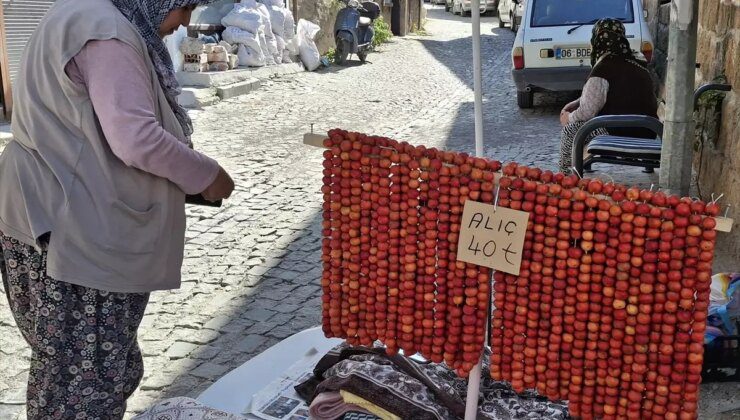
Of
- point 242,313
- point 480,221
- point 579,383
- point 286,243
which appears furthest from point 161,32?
point 286,243

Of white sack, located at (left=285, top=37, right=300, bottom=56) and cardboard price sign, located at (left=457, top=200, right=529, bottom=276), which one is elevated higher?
cardboard price sign, located at (left=457, top=200, right=529, bottom=276)

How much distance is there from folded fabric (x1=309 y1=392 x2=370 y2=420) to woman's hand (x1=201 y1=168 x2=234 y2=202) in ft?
2.99

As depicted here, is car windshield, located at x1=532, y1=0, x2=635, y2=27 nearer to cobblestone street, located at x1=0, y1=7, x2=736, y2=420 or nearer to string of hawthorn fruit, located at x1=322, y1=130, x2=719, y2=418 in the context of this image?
cobblestone street, located at x1=0, y1=7, x2=736, y2=420

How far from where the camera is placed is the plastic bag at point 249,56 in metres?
12.8

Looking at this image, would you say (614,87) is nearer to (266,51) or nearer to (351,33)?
(266,51)

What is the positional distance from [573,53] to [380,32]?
919 cm

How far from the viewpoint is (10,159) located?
98.0 inches

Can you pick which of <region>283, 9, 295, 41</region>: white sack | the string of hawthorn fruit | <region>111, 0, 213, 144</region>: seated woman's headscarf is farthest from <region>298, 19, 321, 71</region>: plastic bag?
the string of hawthorn fruit

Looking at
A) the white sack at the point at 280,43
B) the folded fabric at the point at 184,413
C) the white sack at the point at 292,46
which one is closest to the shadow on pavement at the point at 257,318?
the folded fabric at the point at 184,413

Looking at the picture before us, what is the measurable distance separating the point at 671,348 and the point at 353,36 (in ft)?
45.5

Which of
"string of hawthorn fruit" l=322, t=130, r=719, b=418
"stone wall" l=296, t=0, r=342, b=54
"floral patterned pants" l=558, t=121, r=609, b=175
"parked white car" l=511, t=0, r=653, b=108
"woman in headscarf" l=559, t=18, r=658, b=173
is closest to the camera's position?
"string of hawthorn fruit" l=322, t=130, r=719, b=418

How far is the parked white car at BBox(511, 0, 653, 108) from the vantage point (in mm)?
10328

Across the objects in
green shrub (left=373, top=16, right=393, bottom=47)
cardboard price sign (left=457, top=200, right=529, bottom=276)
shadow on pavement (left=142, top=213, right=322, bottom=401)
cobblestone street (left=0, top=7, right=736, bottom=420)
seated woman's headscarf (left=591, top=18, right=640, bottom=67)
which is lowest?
shadow on pavement (left=142, top=213, right=322, bottom=401)

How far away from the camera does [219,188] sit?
8.72 feet
